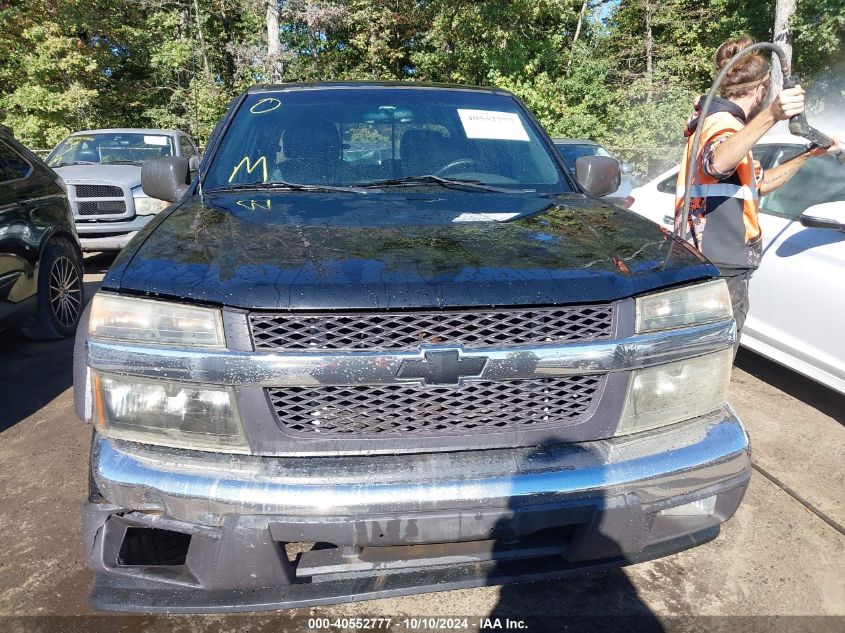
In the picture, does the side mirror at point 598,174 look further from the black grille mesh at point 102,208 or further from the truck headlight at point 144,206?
the black grille mesh at point 102,208

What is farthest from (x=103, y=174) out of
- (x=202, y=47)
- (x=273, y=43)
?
(x=202, y=47)

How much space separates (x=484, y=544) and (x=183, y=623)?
110 cm

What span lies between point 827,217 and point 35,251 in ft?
16.8

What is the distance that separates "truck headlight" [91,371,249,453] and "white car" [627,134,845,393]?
317cm

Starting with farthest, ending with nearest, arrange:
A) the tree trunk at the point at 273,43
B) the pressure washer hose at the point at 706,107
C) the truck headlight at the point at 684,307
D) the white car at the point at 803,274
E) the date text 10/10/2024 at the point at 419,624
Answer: the tree trunk at the point at 273,43 < the white car at the point at 803,274 < the pressure washer hose at the point at 706,107 < the date text 10/10/2024 at the point at 419,624 < the truck headlight at the point at 684,307

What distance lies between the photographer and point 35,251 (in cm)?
470

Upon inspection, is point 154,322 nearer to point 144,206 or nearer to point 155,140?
point 144,206

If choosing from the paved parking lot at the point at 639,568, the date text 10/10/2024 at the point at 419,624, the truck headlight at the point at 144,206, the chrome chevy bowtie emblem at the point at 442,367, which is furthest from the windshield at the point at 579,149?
the chrome chevy bowtie emblem at the point at 442,367

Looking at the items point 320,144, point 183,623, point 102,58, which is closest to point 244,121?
point 320,144

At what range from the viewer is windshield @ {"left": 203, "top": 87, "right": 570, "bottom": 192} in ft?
9.24

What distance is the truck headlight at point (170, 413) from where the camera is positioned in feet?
5.73

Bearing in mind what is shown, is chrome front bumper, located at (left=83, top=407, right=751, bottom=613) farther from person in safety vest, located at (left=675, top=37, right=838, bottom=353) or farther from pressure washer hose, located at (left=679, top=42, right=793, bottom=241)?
person in safety vest, located at (left=675, top=37, right=838, bottom=353)

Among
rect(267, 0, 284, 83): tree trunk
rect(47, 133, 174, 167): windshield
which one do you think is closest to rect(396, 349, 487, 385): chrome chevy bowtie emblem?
rect(47, 133, 174, 167): windshield

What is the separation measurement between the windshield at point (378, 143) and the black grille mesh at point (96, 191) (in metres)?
5.16
